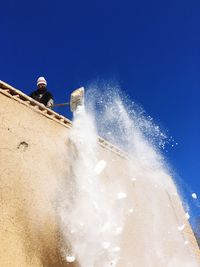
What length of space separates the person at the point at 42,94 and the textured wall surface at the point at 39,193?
0.94 meters

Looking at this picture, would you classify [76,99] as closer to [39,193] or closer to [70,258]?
[39,193]

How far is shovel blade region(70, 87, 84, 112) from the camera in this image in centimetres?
686

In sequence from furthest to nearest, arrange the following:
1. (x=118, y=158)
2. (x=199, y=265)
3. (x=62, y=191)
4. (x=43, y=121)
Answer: (x=199, y=265) → (x=118, y=158) → (x=43, y=121) → (x=62, y=191)

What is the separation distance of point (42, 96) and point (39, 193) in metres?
2.85

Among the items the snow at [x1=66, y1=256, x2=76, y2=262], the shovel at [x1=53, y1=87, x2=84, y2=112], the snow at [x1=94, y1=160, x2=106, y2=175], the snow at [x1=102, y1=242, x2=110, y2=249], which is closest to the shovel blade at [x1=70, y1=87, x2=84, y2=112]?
the shovel at [x1=53, y1=87, x2=84, y2=112]

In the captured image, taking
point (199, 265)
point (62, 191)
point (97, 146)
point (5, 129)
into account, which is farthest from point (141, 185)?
point (5, 129)

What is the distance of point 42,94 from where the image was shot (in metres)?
7.26

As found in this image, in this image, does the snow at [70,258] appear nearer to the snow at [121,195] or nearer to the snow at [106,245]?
the snow at [106,245]

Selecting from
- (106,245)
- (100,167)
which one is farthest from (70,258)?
(100,167)

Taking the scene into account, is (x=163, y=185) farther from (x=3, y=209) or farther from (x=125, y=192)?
(x=3, y=209)

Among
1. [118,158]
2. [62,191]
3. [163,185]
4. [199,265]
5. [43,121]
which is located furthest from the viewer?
[163,185]

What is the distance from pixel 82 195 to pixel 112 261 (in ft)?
3.91

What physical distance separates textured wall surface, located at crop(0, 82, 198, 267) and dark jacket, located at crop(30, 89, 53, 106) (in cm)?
100

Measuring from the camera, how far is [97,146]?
7.12 meters
